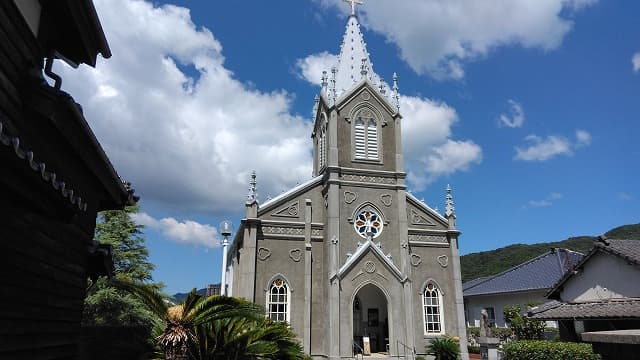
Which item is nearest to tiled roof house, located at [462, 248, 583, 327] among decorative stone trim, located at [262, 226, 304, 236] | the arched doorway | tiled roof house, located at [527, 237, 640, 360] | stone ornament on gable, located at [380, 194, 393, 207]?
the arched doorway

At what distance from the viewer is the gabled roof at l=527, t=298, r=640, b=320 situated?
577 inches

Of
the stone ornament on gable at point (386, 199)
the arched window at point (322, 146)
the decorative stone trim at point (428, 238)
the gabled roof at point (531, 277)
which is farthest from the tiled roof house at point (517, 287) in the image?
A: the arched window at point (322, 146)

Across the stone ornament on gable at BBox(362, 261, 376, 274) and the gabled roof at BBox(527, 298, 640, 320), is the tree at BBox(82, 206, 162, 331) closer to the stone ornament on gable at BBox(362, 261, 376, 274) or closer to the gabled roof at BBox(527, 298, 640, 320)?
the stone ornament on gable at BBox(362, 261, 376, 274)

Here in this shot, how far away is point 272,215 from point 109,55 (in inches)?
674

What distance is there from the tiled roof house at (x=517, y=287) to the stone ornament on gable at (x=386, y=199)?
1434 cm

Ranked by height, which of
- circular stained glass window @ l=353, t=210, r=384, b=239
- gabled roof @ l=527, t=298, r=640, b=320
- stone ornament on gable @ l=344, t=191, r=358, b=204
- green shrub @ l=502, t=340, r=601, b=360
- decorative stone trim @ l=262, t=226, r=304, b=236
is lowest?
green shrub @ l=502, t=340, r=601, b=360

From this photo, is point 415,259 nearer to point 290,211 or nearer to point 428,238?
point 428,238

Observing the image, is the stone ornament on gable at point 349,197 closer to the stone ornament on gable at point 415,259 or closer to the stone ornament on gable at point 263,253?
the stone ornament on gable at point 415,259

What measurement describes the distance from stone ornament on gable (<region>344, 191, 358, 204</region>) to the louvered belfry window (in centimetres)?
227

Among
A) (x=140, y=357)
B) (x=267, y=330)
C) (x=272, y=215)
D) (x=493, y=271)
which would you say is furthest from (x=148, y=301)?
(x=493, y=271)

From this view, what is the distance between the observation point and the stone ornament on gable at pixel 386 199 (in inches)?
1040

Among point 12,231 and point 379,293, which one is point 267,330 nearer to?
point 12,231

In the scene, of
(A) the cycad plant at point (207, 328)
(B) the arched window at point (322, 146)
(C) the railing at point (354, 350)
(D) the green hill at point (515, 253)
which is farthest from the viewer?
(D) the green hill at point (515, 253)

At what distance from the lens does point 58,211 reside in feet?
19.5
